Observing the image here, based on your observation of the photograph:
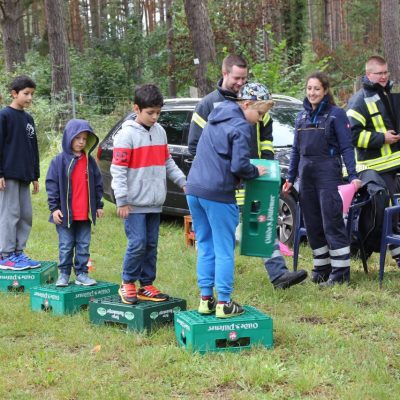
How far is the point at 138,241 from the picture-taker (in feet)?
18.6

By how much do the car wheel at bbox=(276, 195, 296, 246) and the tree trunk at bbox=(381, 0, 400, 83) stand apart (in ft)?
38.8

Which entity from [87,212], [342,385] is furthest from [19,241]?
[342,385]

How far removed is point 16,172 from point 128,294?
2.37 metres

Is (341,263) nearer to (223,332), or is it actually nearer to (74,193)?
(223,332)

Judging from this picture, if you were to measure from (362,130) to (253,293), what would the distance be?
2.05 m

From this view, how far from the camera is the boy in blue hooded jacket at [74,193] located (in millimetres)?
6449

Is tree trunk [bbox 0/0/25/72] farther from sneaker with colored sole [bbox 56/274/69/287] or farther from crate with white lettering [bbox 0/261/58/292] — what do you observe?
sneaker with colored sole [bbox 56/274/69/287]

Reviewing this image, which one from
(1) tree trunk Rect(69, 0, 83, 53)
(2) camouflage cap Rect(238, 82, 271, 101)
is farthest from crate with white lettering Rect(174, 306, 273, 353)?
(1) tree trunk Rect(69, 0, 83, 53)

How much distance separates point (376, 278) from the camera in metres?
7.07

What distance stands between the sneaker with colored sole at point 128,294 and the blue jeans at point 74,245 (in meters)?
1.05

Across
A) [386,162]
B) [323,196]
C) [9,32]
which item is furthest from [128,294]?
[9,32]

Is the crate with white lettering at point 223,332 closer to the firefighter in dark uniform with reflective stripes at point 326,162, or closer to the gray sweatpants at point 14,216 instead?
the firefighter in dark uniform with reflective stripes at point 326,162

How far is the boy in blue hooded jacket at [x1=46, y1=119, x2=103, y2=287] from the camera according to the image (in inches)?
254

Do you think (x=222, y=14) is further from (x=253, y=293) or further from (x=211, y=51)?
(x=253, y=293)
